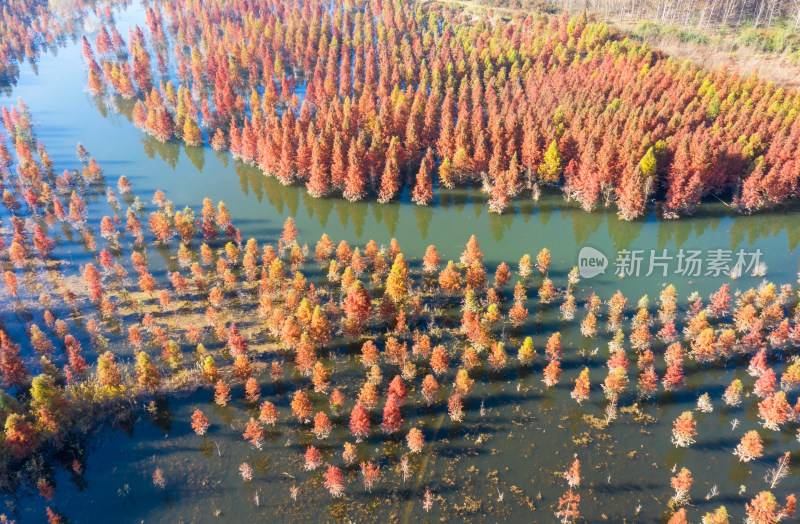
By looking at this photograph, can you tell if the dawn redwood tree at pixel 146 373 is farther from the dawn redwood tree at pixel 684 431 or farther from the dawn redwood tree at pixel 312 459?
the dawn redwood tree at pixel 684 431

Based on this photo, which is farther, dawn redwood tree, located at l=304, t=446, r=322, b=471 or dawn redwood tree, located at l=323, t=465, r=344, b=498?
dawn redwood tree, located at l=304, t=446, r=322, b=471

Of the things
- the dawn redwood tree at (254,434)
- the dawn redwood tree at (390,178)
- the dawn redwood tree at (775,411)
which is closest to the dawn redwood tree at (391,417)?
the dawn redwood tree at (254,434)

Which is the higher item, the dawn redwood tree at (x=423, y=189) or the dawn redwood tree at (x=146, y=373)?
the dawn redwood tree at (x=423, y=189)

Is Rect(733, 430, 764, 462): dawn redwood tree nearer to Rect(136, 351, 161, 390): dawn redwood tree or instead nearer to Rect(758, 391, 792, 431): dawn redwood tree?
Rect(758, 391, 792, 431): dawn redwood tree

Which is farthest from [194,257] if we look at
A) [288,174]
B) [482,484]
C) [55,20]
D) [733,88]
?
[55,20]

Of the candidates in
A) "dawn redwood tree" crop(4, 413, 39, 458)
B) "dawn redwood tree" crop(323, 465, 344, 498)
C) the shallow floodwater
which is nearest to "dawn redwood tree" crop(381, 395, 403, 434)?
the shallow floodwater
